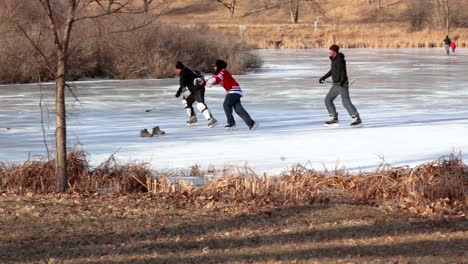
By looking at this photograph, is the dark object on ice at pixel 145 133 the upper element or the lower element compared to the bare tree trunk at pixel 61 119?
lower

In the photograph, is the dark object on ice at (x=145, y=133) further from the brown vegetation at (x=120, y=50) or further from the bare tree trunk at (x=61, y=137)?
the brown vegetation at (x=120, y=50)

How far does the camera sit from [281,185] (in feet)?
A: 30.5

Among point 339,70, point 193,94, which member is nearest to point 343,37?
point 339,70

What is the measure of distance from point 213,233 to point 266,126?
906 cm

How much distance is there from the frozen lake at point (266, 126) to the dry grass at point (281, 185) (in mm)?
1338

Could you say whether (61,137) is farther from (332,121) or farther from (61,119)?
(332,121)

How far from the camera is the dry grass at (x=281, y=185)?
29.0ft

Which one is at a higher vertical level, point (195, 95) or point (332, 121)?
point (195, 95)

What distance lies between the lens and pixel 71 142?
14.1 meters

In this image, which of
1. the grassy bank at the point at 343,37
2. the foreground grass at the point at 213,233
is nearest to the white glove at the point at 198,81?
the foreground grass at the point at 213,233

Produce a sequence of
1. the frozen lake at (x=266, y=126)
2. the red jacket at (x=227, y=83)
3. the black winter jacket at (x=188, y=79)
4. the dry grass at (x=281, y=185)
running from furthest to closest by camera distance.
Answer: the black winter jacket at (x=188, y=79) < the red jacket at (x=227, y=83) < the frozen lake at (x=266, y=126) < the dry grass at (x=281, y=185)

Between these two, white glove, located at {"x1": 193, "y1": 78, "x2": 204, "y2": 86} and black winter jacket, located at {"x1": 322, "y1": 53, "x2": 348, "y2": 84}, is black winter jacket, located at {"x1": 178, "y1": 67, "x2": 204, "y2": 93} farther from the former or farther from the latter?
black winter jacket, located at {"x1": 322, "y1": 53, "x2": 348, "y2": 84}

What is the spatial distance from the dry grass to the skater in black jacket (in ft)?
20.4

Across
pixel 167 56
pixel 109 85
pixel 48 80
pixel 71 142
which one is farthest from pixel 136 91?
pixel 71 142
